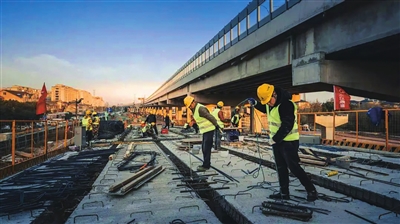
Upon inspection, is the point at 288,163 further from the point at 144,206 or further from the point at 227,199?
the point at 144,206

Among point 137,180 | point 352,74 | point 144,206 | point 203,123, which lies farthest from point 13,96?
point 144,206

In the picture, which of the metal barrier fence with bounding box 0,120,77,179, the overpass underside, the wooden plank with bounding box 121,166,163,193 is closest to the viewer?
the wooden plank with bounding box 121,166,163,193

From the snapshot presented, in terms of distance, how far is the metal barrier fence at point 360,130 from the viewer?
1076 cm

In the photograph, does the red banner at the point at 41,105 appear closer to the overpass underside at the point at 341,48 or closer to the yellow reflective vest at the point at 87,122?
the yellow reflective vest at the point at 87,122

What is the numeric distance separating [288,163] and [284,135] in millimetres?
421

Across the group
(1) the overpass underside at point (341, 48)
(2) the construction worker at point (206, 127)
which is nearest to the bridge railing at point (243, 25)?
(1) the overpass underside at point (341, 48)

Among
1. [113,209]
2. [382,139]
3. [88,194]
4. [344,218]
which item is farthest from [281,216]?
[382,139]

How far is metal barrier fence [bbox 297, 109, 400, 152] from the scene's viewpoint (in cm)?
1076

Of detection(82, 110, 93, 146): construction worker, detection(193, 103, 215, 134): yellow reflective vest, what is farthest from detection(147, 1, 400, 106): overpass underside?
detection(82, 110, 93, 146): construction worker

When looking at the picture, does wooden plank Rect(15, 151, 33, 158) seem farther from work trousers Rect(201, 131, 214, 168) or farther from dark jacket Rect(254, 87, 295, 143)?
dark jacket Rect(254, 87, 295, 143)

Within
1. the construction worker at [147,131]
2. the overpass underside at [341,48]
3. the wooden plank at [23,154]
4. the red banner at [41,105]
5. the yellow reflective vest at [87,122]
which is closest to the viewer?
the overpass underside at [341,48]

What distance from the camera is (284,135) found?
383 centimetres

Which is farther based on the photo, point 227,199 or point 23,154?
point 23,154

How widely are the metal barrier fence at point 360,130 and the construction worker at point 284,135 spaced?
8.77 m
